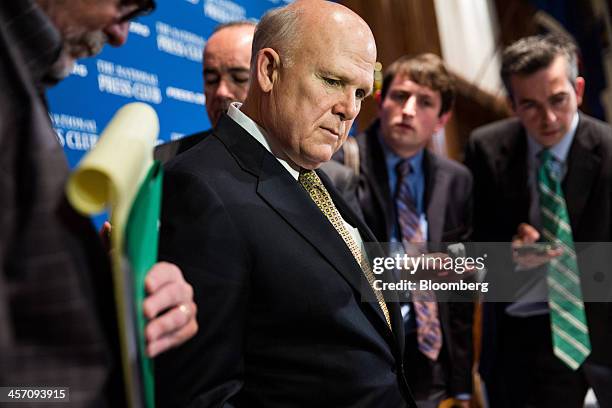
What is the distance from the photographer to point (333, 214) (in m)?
1.59

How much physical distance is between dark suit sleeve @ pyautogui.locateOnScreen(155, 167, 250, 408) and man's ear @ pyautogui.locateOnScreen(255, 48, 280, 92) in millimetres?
289

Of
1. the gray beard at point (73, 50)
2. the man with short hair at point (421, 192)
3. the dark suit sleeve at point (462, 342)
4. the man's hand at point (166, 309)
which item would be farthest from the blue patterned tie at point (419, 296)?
the gray beard at point (73, 50)

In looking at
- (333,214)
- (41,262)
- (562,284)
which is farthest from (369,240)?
(562,284)

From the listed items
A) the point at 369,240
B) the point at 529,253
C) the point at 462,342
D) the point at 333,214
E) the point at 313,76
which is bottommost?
the point at 462,342

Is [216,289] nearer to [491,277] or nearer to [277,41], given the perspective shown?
[277,41]

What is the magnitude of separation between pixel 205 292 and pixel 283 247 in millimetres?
179

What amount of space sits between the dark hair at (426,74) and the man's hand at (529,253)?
61cm

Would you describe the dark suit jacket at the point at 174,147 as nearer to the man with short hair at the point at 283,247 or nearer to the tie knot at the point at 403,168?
the man with short hair at the point at 283,247

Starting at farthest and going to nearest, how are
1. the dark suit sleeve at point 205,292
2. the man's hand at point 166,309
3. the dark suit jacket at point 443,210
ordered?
1. the dark suit jacket at point 443,210
2. the dark suit sleeve at point 205,292
3. the man's hand at point 166,309

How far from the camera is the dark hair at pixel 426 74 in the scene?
2867mm

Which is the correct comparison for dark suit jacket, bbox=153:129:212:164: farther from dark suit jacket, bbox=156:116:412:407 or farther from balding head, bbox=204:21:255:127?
dark suit jacket, bbox=156:116:412:407

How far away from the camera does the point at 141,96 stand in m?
2.64

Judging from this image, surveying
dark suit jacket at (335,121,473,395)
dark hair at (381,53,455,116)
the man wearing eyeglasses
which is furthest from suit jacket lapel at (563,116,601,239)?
the man wearing eyeglasses

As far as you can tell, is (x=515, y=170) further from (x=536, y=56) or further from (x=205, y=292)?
(x=205, y=292)
